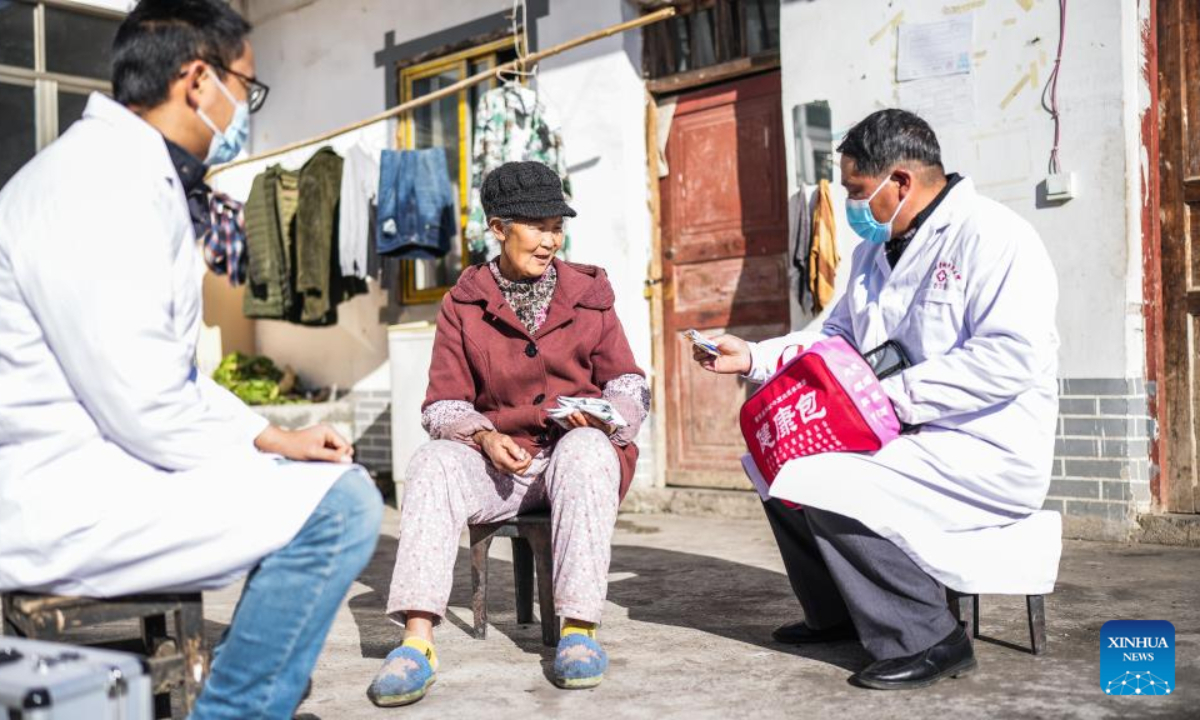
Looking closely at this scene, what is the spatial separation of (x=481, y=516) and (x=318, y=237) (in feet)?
17.2

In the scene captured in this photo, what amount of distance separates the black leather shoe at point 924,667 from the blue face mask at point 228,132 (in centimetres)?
204

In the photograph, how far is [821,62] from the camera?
6.09m

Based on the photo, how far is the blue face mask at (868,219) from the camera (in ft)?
10.8

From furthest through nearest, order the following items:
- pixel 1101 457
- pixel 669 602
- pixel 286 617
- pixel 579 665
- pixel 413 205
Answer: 1. pixel 413 205
2. pixel 1101 457
3. pixel 669 602
4. pixel 579 665
5. pixel 286 617

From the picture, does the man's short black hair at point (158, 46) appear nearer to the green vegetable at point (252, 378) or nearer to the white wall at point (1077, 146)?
the white wall at point (1077, 146)

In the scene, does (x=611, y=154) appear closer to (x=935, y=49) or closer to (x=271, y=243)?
(x=935, y=49)

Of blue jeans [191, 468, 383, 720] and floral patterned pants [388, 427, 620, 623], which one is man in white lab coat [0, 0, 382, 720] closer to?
blue jeans [191, 468, 383, 720]

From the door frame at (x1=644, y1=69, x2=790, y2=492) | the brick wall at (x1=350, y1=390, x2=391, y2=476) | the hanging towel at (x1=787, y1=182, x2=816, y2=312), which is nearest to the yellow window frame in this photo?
the brick wall at (x1=350, y1=390, x2=391, y2=476)

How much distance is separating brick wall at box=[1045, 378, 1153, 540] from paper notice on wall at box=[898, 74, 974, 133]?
1.44m

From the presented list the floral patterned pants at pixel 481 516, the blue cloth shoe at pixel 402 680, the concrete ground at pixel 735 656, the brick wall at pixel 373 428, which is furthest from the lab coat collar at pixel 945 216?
the brick wall at pixel 373 428

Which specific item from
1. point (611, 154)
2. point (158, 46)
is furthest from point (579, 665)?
point (611, 154)

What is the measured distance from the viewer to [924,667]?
287 centimetres

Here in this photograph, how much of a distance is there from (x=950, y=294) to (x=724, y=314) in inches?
147

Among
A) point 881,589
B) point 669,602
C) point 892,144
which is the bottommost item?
point 669,602
